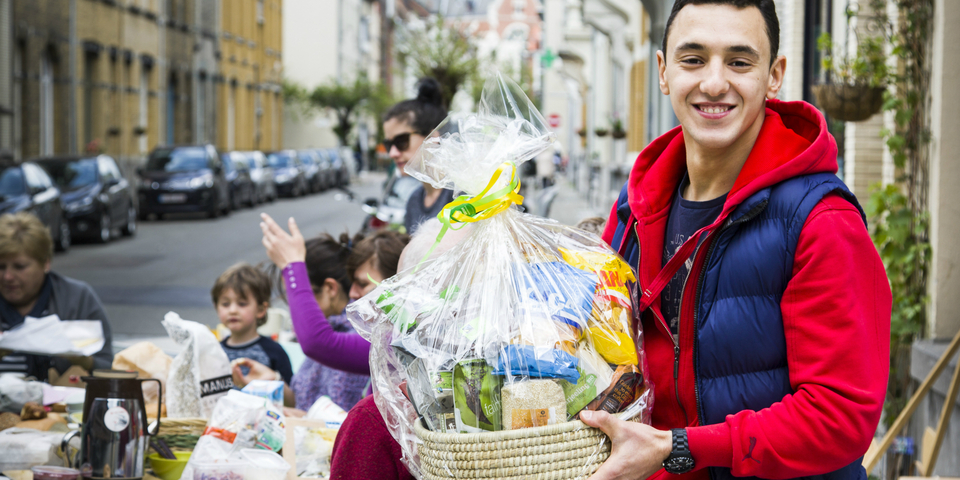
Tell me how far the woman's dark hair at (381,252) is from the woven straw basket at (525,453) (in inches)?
72.1

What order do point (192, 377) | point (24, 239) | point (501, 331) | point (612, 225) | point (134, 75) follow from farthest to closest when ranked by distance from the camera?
point (134, 75) → point (24, 239) → point (192, 377) → point (612, 225) → point (501, 331)

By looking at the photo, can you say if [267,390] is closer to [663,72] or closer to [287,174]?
[663,72]

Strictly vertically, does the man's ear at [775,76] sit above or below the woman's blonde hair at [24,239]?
above

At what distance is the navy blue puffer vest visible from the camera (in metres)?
1.84

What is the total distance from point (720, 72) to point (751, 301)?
477 mm

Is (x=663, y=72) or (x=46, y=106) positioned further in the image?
(x=46, y=106)

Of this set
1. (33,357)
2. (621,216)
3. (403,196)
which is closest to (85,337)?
(33,357)

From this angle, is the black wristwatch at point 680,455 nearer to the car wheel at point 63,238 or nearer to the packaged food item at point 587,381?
the packaged food item at point 587,381

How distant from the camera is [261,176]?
1135 inches

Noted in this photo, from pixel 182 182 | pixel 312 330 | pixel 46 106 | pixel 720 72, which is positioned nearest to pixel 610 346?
pixel 720 72

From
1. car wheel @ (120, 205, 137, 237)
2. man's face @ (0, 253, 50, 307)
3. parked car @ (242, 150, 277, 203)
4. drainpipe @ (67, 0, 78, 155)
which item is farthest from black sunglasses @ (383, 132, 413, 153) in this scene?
parked car @ (242, 150, 277, 203)

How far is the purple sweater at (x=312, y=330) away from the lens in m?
3.04

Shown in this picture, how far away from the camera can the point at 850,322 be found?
174 centimetres

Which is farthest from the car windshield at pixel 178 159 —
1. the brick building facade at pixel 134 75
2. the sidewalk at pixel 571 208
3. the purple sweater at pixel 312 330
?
the purple sweater at pixel 312 330
